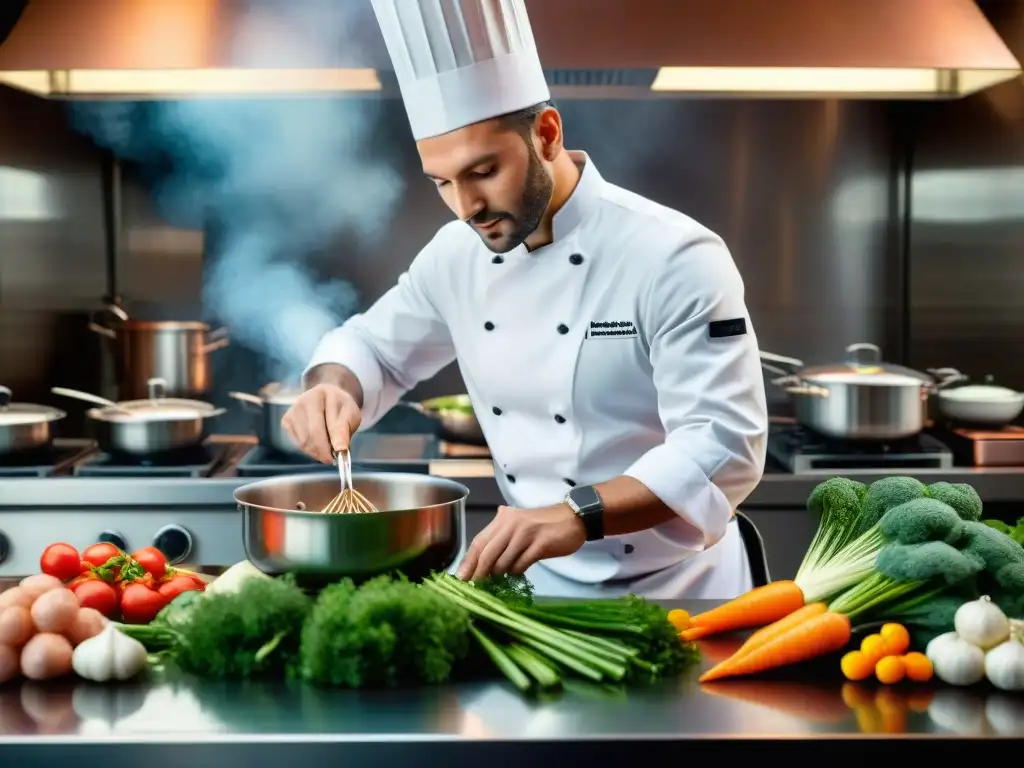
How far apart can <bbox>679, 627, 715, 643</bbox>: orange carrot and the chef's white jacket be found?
0.33 meters

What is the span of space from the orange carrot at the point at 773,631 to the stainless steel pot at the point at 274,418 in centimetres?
179

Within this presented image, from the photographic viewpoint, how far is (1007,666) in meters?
1.42

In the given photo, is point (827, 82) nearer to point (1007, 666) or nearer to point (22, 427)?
point (1007, 666)

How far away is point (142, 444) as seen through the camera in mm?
3100

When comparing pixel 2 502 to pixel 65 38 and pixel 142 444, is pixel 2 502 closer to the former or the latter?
pixel 142 444

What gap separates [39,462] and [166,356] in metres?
0.54

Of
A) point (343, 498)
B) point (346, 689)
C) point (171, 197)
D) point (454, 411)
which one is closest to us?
point (346, 689)

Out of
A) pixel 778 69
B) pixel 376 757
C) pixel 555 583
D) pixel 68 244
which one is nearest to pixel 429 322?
pixel 555 583

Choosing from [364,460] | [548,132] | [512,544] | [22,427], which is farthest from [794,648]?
[22,427]

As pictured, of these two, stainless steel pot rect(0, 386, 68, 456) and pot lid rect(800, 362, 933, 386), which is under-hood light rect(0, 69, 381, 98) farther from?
pot lid rect(800, 362, 933, 386)

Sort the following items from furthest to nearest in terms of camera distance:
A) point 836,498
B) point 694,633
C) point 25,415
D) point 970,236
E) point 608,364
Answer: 1. point 970,236
2. point 25,415
3. point 608,364
4. point 836,498
5. point 694,633

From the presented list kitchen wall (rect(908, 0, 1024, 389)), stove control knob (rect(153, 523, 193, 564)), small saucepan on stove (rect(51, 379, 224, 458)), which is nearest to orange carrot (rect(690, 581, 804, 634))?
stove control knob (rect(153, 523, 193, 564))

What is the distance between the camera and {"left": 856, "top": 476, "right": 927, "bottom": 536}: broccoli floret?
1.67 m

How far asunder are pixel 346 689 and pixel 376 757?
0.18 meters
